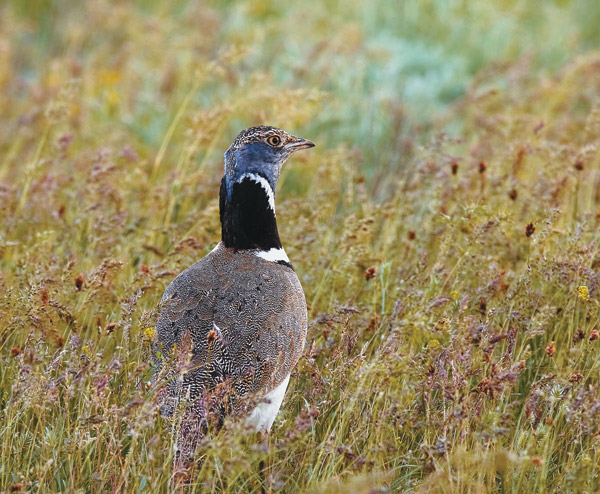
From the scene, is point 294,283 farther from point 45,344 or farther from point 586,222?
point 586,222

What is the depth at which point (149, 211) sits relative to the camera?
5.70 metres

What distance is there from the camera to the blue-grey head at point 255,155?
435 cm

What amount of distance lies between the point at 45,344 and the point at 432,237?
2290mm

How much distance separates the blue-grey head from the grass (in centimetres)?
51

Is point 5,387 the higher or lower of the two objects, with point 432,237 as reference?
lower

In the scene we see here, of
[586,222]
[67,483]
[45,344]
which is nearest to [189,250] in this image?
[45,344]

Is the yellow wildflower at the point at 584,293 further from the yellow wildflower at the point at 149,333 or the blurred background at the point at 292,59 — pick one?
the blurred background at the point at 292,59

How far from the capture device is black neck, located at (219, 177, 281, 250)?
14.1ft

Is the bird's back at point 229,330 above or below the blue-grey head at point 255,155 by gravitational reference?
below

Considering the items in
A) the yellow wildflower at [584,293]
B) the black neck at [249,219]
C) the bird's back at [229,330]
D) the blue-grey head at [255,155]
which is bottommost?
the bird's back at [229,330]

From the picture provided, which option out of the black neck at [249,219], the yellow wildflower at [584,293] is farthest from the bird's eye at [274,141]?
the yellow wildflower at [584,293]

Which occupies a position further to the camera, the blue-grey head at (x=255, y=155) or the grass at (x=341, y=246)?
the blue-grey head at (x=255, y=155)

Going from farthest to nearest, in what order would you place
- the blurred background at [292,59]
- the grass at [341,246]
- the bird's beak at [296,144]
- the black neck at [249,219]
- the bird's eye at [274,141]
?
the blurred background at [292,59] → the bird's beak at [296,144] → the bird's eye at [274,141] → the black neck at [249,219] → the grass at [341,246]

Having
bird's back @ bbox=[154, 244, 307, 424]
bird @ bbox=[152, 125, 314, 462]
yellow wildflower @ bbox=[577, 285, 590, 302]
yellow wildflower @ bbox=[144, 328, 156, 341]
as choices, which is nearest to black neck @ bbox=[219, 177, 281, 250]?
bird @ bbox=[152, 125, 314, 462]
